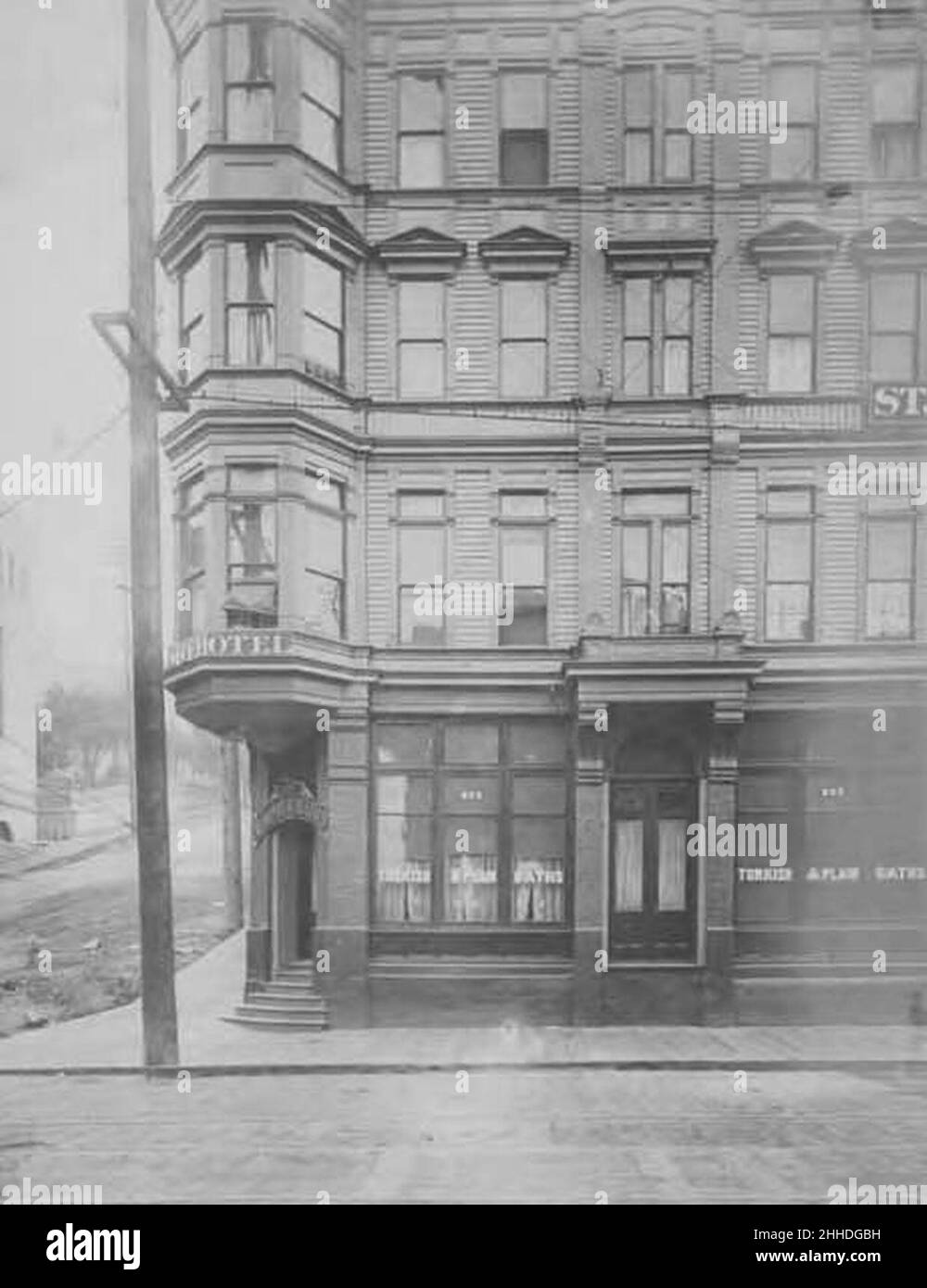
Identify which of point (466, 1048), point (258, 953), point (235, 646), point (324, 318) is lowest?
point (466, 1048)

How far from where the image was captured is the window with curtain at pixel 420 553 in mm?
4645

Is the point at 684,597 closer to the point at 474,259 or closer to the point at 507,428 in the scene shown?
the point at 507,428

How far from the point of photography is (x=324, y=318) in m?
4.65

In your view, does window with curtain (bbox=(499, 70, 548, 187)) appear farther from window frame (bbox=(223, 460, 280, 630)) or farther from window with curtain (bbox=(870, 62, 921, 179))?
window frame (bbox=(223, 460, 280, 630))

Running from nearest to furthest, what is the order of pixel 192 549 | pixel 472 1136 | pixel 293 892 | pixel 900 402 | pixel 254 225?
pixel 472 1136
pixel 900 402
pixel 254 225
pixel 192 549
pixel 293 892

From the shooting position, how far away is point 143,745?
445 centimetres

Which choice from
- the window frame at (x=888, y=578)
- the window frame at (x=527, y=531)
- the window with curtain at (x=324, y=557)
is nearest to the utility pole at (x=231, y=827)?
the window with curtain at (x=324, y=557)

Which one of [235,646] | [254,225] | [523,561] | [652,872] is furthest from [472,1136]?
[254,225]

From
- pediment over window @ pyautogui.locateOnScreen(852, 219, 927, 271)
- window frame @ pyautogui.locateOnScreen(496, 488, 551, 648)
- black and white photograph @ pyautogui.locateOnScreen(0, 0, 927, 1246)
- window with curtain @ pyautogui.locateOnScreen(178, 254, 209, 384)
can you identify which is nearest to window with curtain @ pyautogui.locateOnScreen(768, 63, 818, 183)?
black and white photograph @ pyautogui.locateOnScreen(0, 0, 927, 1246)

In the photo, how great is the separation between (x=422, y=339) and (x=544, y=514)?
97cm

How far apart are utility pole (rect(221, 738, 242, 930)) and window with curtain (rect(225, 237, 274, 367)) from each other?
1725 millimetres

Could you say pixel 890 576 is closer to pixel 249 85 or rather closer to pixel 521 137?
pixel 521 137

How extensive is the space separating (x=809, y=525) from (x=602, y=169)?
176 cm

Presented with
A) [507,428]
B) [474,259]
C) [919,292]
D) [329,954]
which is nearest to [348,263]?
[474,259]
